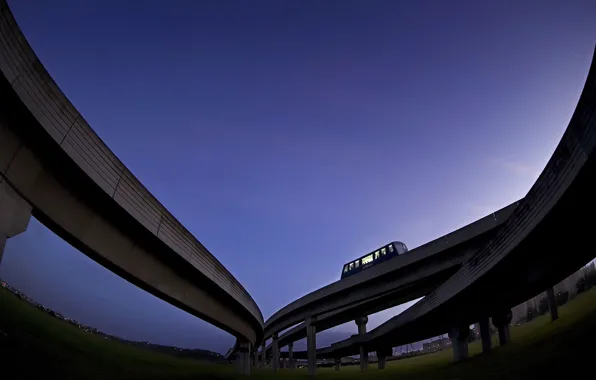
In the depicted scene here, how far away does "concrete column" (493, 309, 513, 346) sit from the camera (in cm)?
2527

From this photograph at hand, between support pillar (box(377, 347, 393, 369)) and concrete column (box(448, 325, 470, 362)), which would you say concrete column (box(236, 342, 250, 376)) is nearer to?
concrete column (box(448, 325, 470, 362))

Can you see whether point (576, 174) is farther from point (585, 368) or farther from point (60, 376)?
point (60, 376)

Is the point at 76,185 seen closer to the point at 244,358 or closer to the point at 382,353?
the point at 244,358

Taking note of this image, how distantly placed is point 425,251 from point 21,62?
27.1 meters

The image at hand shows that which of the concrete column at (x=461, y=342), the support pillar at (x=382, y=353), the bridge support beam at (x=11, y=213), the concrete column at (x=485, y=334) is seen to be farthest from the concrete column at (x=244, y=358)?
A: the bridge support beam at (x=11, y=213)

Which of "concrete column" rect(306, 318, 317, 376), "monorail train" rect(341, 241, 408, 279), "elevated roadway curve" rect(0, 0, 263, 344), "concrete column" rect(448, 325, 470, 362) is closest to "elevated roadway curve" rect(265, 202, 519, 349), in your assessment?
"concrete column" rect(306, 318, 317, 376)

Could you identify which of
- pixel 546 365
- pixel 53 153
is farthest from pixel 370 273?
pixel 53 153

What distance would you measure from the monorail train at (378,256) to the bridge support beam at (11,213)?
3267 centimetres

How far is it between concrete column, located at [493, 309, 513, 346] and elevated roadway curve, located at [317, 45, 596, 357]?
3.46 feet

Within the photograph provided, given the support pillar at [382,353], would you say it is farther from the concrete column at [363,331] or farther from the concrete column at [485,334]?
the concrete column at [485,334]

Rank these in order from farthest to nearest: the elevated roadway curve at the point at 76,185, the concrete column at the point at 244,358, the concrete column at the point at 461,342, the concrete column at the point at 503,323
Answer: the concrete column at the point at 244,358, the concrete column at the point at 461,342, the concrete column at the point at 503,323, the elevated roadway curve at the point at 76,185

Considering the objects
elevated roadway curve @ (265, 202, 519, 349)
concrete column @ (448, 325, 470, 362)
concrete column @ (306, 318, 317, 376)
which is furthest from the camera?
concrete column @ (306, 318, 317, 376)

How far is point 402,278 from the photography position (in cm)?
3067

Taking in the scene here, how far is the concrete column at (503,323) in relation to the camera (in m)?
25.3
